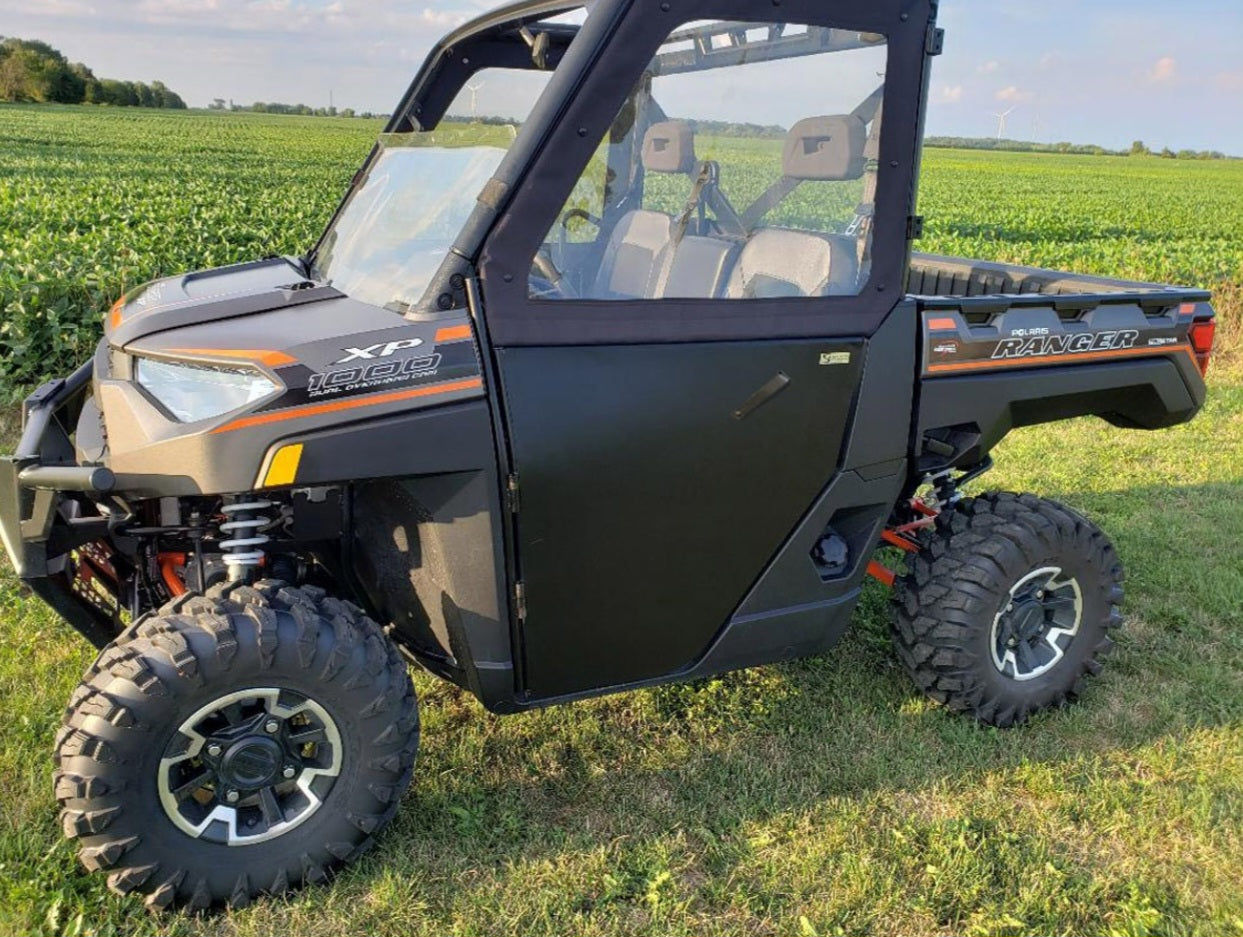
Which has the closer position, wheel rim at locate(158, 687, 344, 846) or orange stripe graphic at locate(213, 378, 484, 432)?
orange stripe graphic at locate(213, 378, 484, 432)

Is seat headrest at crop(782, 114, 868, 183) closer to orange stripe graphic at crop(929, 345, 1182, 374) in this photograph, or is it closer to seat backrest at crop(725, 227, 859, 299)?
seat backrest at crop(725, 227, 859, 299)

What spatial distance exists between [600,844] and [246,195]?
A: 1992 centimetres

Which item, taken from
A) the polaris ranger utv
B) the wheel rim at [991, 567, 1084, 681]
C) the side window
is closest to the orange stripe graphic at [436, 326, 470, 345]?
the polaris ranger utv

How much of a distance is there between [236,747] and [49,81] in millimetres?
91495

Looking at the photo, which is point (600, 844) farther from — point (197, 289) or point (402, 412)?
point (197, 289)

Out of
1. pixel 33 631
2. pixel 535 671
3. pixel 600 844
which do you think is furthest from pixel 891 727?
pixel 33 631

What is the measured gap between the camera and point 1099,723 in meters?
3.61

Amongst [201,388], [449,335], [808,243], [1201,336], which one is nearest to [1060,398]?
[1201,336]

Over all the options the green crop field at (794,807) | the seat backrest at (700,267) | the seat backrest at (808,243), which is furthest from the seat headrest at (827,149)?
the seat backrest at (700,267)

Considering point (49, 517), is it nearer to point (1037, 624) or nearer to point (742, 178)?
point (742, 178)

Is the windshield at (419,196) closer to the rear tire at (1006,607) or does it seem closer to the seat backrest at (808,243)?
the seat backrest at (808,243)

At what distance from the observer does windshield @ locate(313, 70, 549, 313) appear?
8.82 feet

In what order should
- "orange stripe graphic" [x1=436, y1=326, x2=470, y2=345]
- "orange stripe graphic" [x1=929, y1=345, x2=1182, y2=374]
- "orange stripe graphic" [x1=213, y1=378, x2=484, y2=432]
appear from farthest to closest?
"orange stripe graphic" [x1=929, y1=345, x2=1182, y2=374]
"orange stripe graphic" [x1=436, y1=326, x2=470, y2=345]
"orange stripe graphic" [x1=213, y1=378, x2=484, y2=432]

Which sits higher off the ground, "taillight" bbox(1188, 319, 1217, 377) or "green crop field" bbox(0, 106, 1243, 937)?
"taillight" bbox(1188, 319, 1217, 377)
